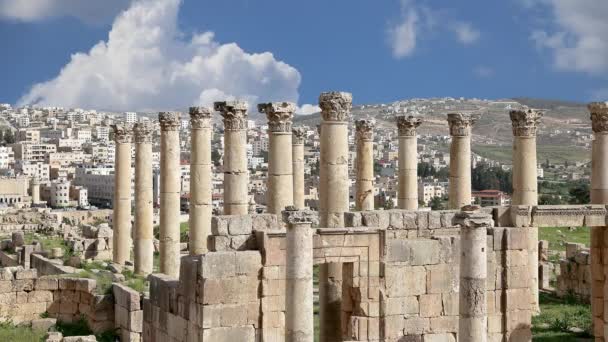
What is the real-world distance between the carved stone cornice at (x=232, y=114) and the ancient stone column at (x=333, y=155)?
2842 mm

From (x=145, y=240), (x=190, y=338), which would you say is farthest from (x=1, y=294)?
(x=190, y=338)

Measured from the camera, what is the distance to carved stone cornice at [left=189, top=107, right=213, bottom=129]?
97.3ft

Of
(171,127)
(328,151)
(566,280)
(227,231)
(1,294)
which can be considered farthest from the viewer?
(566,280)

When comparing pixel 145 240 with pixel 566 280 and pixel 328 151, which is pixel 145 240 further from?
pixel 566 280

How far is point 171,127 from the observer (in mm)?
31266

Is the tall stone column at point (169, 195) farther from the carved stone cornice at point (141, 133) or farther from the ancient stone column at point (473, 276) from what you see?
the ancient stone column at point (473, 276)

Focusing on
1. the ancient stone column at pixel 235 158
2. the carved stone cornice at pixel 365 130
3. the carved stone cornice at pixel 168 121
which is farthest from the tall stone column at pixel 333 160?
the carved stone cornice at pixel 365 130

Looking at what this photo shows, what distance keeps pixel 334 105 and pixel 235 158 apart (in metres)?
3.50

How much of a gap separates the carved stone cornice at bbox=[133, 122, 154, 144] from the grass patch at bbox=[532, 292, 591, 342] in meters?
14.9

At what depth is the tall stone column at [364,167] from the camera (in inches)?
1316

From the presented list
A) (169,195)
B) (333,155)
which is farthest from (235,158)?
(169,195)

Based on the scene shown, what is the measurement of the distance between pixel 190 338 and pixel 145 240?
12325 mm

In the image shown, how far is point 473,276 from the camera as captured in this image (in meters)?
18.5

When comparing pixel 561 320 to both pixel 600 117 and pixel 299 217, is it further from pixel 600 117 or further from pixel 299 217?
pixel 299 217
